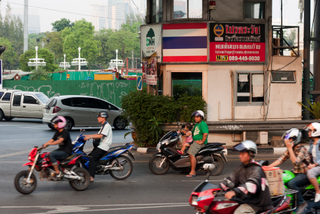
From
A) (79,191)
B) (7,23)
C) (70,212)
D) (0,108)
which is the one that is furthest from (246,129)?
(7,23)

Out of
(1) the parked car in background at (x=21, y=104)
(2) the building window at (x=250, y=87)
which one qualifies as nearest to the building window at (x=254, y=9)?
(2) the building window at (x=250, y=87)

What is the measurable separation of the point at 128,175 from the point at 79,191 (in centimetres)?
158

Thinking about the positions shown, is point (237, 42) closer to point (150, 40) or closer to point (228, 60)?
point (228, 60)

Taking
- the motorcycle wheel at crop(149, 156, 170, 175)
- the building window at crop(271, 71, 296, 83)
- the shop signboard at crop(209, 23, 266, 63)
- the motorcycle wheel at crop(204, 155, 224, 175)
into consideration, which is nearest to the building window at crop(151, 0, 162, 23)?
the shop signboard at crop(209, 23, 266, 63)

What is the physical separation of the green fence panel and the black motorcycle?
76.3 ft

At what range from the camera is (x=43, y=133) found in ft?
67.3

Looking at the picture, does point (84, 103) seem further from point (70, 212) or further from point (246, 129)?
point (70, 212)

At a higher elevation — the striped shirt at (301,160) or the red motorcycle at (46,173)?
the striped shirt at (301,160)

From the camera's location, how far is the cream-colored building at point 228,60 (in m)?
15.7

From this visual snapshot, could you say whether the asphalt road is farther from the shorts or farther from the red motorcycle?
the shorts

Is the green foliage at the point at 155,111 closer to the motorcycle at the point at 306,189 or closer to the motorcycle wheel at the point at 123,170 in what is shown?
the motorcycle wheel at the point at 123,170

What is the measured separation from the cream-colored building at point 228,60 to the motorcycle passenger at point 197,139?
4.42m

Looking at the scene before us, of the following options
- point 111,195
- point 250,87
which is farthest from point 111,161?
point 250,87

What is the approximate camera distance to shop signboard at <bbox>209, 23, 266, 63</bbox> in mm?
15750
